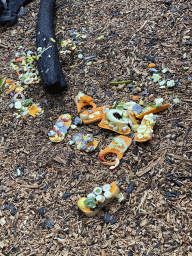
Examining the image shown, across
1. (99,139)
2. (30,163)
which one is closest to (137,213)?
(99,139)

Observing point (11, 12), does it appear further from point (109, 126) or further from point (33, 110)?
point (109, 126)

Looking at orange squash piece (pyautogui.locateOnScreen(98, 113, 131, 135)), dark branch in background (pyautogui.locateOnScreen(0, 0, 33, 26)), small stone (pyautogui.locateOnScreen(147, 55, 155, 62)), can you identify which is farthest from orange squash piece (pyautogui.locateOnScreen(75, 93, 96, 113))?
dark branch in background (pyautogui.locateOnScreen(0, 0, 33, 26))

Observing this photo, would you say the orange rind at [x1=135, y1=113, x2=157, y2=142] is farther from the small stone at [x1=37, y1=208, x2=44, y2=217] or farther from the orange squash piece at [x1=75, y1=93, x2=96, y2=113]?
the small stone at [x1=37, y1=208, x2=44, y2=217]

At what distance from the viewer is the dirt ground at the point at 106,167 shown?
1.85 meters

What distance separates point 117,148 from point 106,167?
21cm

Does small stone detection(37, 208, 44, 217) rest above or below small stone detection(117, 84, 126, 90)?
below

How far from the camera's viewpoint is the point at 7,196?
2.22 meters

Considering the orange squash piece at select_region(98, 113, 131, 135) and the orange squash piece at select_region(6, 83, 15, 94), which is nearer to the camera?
the orange squash piece at select_region(98, 113, 131, 135)

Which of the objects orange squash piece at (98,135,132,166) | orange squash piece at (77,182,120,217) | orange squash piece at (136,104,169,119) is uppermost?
orange squash piece at (136,104,169,119)

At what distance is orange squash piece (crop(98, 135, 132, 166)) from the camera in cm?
224

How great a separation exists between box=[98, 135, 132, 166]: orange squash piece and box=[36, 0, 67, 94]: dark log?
1.08m

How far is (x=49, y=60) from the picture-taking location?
3051mm

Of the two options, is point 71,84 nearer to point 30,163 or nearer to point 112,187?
point 30,163

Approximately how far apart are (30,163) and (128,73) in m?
1.61
